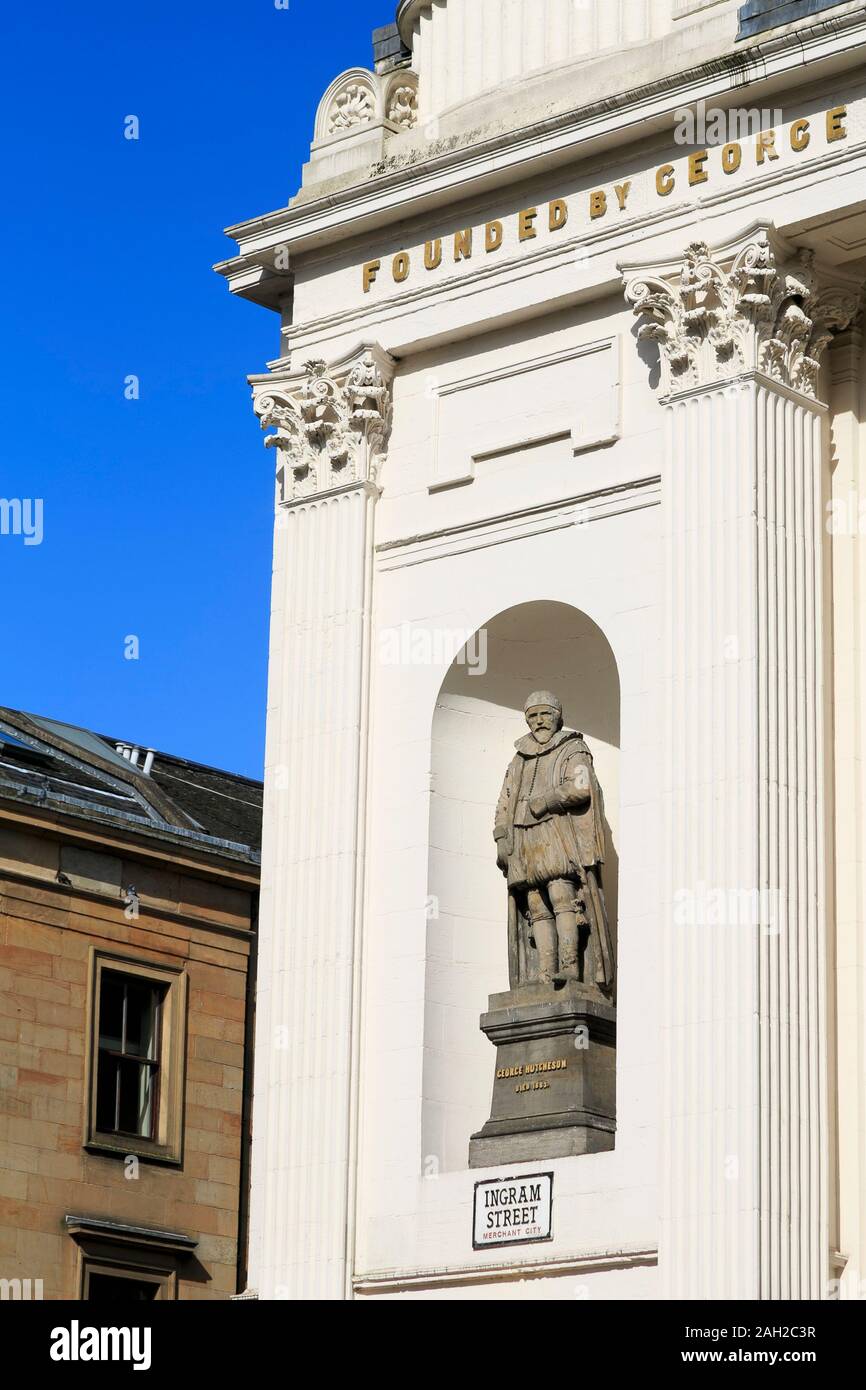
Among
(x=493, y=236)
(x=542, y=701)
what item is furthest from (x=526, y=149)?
(x=542, y=701)

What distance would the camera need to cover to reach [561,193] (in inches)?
1222

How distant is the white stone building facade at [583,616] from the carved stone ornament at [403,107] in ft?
0.11

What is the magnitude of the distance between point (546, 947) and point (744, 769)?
331cm

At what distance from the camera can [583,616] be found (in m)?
30.8

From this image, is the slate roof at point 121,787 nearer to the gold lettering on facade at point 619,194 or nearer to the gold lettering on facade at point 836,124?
the gold lettering on facade at point 619,194

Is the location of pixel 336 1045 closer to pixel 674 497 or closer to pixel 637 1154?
pixel 637 1154

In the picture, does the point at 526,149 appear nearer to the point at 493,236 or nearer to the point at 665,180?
the point at 493,236

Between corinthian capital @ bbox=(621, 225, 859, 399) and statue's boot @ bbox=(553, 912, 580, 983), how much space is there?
16.8ft

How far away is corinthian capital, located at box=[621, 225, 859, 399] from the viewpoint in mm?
29109
